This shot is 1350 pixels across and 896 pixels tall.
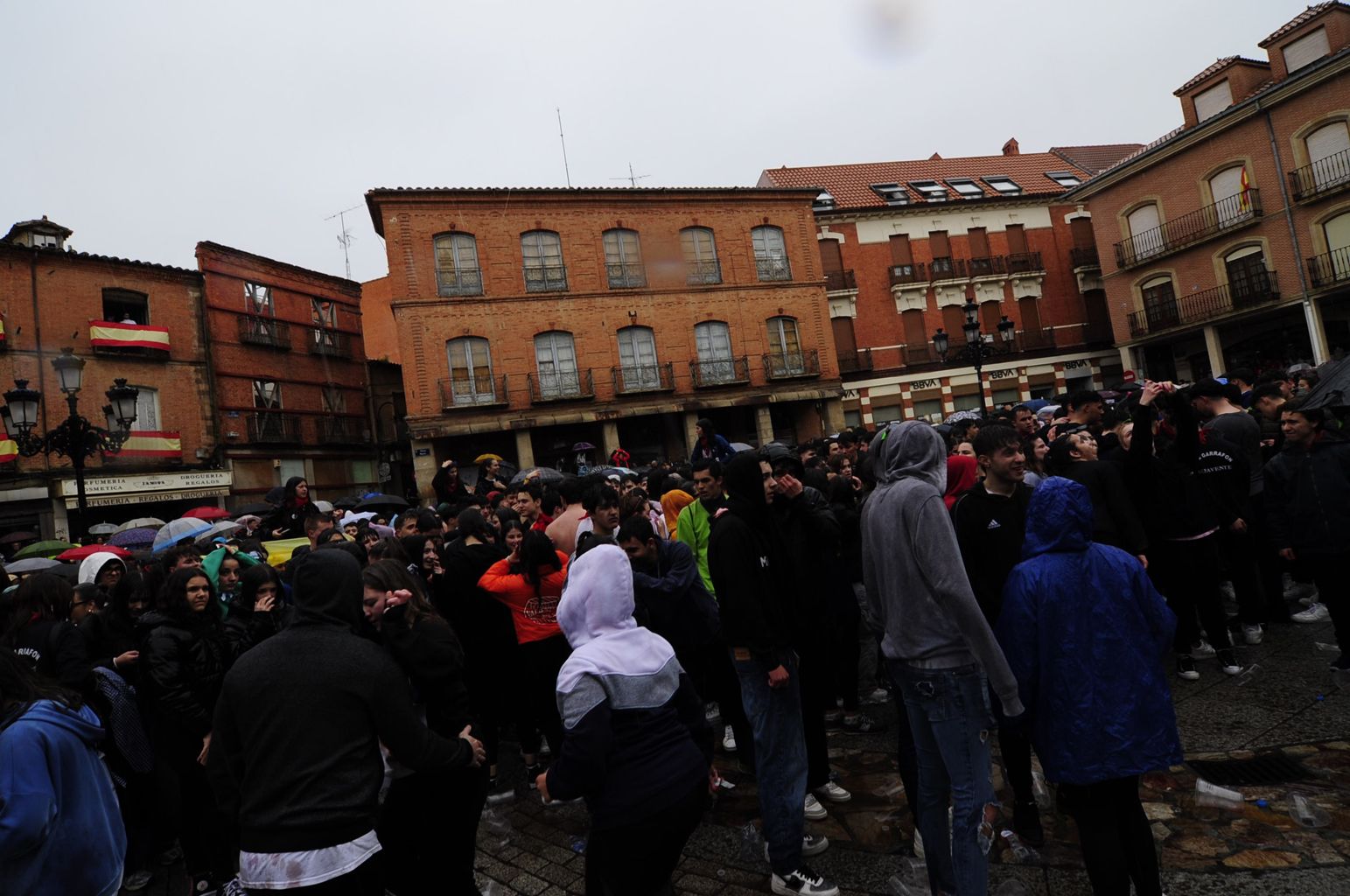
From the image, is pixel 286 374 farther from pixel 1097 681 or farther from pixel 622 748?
pixel 1097 681

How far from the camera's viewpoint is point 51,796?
8.32ft

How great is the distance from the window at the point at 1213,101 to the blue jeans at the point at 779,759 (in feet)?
96.1

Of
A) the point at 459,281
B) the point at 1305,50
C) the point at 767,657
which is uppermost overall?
the point at 1305,50

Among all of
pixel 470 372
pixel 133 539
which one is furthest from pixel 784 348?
pixel 133 539

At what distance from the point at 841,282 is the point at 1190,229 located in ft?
38.8

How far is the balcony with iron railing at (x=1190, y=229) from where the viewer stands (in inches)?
945

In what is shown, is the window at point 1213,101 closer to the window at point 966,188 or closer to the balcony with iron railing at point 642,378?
the window at point 966,188

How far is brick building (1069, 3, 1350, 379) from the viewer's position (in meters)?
22.2

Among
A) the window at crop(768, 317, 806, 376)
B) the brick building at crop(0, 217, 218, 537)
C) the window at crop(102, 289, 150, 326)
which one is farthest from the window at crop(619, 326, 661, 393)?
the window at crop(102, 289, 150, 326)

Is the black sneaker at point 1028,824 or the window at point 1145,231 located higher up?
the window at point 1145,231

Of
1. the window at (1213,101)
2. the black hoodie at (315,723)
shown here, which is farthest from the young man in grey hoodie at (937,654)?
the window at (1213,101)

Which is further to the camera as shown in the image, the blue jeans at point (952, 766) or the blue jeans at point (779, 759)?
the blue jeans at point (779, 759)

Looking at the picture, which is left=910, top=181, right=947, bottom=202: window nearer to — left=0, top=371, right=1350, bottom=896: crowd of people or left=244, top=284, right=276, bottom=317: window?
left=244, top=284, right=276, bottom=317: window

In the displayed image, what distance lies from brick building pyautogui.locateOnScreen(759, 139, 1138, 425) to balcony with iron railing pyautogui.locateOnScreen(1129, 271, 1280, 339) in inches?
136
